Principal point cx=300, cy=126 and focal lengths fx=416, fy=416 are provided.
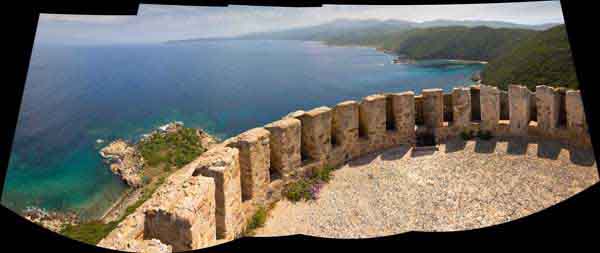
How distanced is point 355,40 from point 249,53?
24847mm

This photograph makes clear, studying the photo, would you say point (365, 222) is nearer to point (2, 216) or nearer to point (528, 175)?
point (528, 175)

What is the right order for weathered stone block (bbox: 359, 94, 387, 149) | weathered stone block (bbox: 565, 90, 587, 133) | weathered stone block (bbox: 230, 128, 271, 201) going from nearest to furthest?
weathered stone block (bbox: 230, 128, 271, 201) < weathered stone block (bbox: 565, 90, 587, 133) < weathered stone block (bbox: 359, 94, 387, 149)

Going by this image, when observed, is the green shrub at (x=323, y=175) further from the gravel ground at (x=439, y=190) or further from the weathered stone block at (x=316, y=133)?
the weathered stone block at (x=316, y=133)

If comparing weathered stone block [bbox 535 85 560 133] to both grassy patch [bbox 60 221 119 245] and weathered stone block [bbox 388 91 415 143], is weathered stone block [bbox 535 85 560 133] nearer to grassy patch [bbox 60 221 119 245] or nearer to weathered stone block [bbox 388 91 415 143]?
weathered stone block [bbox 388 91 415 143]

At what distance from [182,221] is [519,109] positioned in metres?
11.9

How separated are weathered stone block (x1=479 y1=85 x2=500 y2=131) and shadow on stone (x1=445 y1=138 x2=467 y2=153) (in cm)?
94

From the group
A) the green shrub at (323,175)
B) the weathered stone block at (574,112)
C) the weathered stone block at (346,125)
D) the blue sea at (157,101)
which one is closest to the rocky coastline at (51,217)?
the blue sea at (157,101)

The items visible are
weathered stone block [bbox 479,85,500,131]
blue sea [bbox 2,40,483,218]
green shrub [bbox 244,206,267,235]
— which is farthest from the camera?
blue sea [bbox 2,40,483,218]

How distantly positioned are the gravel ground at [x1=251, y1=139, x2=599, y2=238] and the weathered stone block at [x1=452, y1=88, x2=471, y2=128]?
3.45 ft

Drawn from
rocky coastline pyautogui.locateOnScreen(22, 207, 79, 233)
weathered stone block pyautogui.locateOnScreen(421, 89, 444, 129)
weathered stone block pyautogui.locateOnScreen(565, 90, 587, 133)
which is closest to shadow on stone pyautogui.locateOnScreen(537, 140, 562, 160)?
weathered stone block pyautogui.locateOnScreen(565, 90, 587, 133)

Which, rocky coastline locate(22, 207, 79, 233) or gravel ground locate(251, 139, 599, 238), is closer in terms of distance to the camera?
gravel ground locate(251, 139, 599, 238)

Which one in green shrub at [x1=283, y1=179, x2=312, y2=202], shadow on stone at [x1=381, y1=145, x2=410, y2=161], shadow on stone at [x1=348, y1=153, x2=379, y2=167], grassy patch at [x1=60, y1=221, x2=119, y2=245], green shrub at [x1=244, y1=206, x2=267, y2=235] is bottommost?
grassy patch at [x1=60, y1=221, x2=119, y2=245]

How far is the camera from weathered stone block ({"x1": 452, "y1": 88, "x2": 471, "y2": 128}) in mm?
14406

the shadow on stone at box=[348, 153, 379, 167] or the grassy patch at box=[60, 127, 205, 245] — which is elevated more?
the shadow on stone at box=[348, 153, 379, 167]
